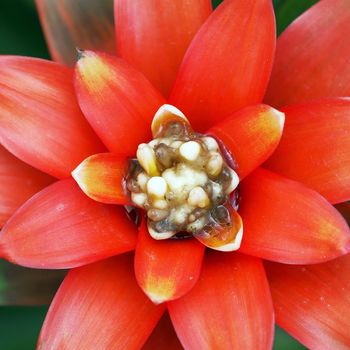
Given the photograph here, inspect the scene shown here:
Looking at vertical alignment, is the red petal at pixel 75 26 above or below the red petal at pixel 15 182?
above

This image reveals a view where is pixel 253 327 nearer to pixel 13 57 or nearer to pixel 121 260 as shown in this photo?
pixel 121 260

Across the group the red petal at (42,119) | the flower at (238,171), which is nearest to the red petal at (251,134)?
the flower at (238,171)

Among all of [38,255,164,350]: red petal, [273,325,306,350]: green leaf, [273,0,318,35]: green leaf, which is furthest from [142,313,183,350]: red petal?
[273,0,318,35]: green leaf

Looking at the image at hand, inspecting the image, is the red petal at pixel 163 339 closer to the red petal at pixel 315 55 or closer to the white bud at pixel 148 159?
the white bud at pixel 148 159

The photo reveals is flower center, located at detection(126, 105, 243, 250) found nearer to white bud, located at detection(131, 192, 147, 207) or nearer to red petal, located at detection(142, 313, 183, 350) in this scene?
white bud, located at detection(131, 192, 147, 207)

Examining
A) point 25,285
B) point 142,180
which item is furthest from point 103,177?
point 25,285

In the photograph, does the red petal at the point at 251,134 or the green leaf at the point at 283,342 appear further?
the green leaf at the point at 283,342
